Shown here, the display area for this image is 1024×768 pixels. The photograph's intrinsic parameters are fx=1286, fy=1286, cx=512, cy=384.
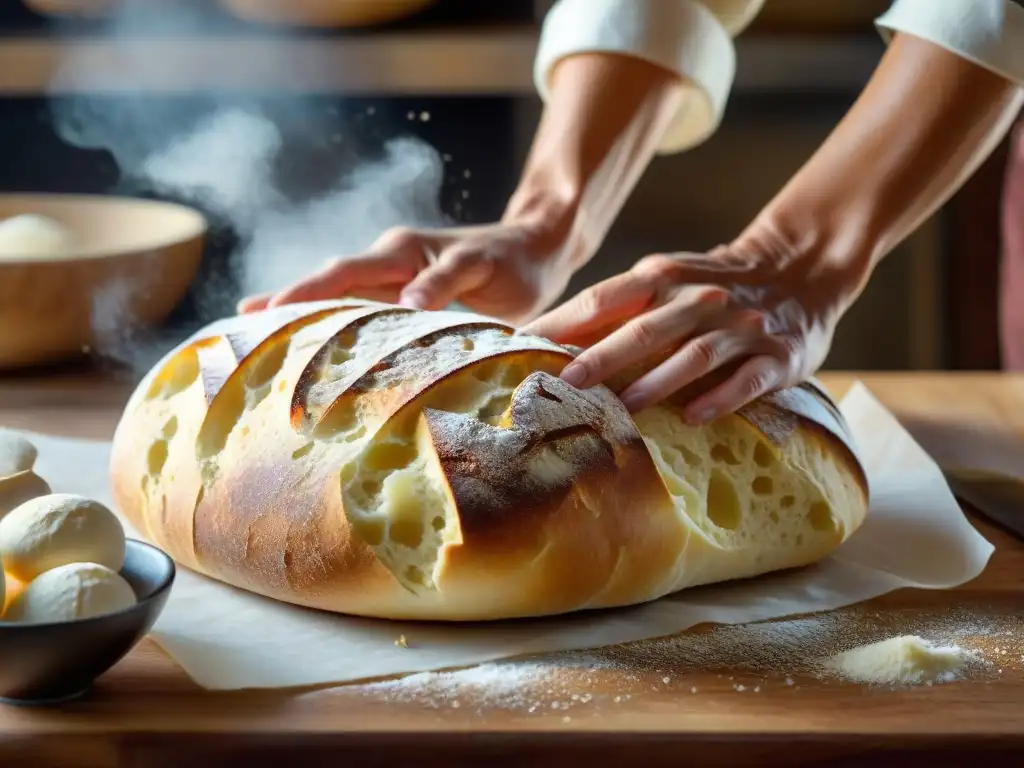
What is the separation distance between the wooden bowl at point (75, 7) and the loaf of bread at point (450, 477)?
120 cm

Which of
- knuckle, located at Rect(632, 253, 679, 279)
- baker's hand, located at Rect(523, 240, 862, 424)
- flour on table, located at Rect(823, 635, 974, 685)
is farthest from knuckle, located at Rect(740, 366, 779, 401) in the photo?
flour on table, located at Rect(823, 635, 974, 685)

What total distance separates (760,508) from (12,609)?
1.83 ft

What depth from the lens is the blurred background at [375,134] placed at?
6.68 ft

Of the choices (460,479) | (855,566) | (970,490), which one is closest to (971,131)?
(970,490)

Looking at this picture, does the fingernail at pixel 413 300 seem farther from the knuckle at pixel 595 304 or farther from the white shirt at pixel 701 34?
the white shirt at pixel 701 34

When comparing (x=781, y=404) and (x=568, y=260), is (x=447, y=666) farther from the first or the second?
(x=568, y=260)

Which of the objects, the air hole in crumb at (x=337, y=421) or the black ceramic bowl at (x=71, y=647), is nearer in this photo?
the black ceramic bowl at (x=71, y=647)

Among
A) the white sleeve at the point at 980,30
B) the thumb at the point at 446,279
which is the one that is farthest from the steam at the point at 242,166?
the white sleeve at the point at 980,30

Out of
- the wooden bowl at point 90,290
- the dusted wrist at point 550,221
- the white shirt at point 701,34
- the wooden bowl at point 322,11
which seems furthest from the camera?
the wooden bowl at point 322,11

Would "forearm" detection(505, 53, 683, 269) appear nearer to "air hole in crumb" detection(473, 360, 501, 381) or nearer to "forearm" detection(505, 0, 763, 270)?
"forearm" detection(505, 0, 763, 270)

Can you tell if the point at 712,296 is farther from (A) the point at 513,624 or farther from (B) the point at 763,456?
(A) the point at 513,624

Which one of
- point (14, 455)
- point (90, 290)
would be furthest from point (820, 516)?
point (90, 290)

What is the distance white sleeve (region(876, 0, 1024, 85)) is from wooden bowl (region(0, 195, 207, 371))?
96 centimetres

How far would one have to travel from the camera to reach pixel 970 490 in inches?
48.0
